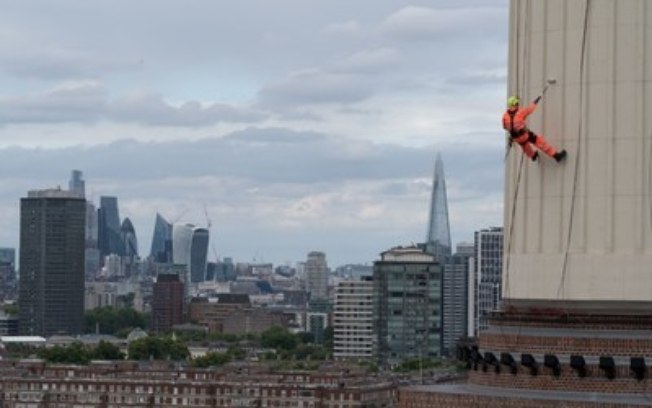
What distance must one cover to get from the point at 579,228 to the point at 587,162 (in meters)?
0.55

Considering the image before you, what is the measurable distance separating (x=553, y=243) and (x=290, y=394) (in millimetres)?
112594

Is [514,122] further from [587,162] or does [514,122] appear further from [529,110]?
[587,162]

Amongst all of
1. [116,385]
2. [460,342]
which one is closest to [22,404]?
[116,385]

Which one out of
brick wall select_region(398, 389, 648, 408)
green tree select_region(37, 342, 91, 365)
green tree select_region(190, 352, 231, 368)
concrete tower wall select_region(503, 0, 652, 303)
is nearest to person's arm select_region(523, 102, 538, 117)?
concrete tower wall select_region(503, 0, 652, 303)

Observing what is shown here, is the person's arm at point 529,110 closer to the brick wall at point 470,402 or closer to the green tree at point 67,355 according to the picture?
the brick wall at point 470,402

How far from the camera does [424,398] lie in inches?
728

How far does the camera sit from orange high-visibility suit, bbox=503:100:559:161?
722 inches

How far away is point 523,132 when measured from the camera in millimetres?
18344

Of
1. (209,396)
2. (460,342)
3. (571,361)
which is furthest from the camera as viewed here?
(209,396)

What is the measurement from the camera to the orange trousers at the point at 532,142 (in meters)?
18.4

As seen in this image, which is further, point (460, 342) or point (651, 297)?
point (460, 342)

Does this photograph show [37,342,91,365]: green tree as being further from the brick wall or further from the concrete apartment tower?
the concrete apartment tower

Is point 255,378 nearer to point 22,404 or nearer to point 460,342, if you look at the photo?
point 22,404

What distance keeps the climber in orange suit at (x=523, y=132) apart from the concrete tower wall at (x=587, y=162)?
12 cm
